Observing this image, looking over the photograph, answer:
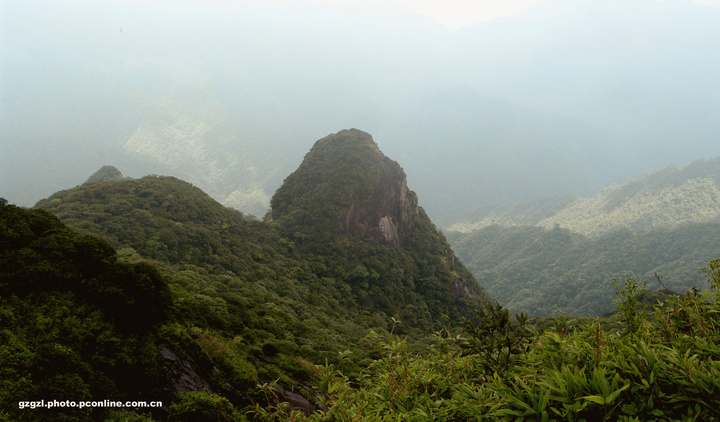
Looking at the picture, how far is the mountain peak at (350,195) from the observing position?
38.0 meters

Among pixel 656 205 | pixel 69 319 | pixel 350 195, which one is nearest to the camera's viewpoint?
pixel 69 319

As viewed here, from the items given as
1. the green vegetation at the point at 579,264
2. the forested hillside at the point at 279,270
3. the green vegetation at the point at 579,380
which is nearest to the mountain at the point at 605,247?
the green vegetation at the point at 579,264

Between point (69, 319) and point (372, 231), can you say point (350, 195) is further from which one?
point (69, 319)

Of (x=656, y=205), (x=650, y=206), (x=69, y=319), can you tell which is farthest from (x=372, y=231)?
(x=656, y=205)

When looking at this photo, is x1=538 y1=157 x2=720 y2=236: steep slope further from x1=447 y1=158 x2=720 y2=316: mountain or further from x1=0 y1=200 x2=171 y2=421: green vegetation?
x1=0 y1=200 x2=171 y2=421: green vegetation

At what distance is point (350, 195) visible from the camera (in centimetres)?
3916

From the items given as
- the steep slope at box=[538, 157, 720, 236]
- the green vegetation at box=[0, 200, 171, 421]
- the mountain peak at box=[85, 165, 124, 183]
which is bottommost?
the steep slope at box=[538, 157, 720, 236]

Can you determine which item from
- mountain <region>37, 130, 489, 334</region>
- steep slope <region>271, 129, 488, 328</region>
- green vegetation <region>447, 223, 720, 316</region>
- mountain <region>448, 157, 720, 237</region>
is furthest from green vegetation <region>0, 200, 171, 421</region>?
mountain <region>448, 157, 720, 237</region>

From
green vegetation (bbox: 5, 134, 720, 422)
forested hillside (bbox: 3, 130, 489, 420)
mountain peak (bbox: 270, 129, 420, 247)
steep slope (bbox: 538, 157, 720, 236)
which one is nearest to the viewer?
green vegetation (bbox: 5, 134, 720, 422)

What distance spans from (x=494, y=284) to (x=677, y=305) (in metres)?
98.8

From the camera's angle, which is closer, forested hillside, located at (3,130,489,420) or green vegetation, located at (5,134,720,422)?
green vegetation, located at (5,134,720,422)

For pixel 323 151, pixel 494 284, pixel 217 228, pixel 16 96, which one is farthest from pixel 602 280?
pixel 16 96

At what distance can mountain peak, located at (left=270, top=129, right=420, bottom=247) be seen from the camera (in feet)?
125

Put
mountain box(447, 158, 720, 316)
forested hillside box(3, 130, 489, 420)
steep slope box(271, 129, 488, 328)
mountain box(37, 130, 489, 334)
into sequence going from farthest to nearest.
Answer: mountain box(447, 158, 720, 316)
steep slope box(271, 129, 488, 328)
mountain box(37, 130, 489, 334)
forested hillside box(3, 130, 489, 420)
